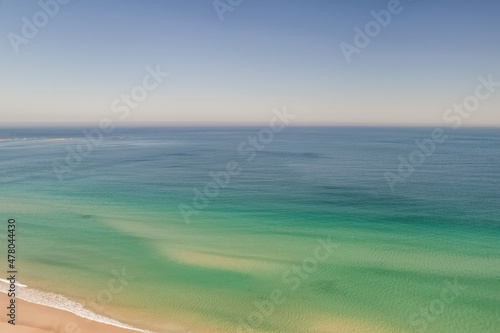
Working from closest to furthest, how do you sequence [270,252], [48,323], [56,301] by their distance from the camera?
1. [48,323]
2. [56,301]
3. [270,252]

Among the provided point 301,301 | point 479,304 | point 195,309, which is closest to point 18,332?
point 195,309

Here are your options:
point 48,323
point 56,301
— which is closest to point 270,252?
point 56,301

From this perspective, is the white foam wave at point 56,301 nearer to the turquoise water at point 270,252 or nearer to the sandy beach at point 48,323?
the sandy beach at point 48,323

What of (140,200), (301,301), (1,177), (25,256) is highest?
(1,177)

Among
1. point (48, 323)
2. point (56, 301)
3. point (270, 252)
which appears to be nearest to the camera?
point (48, 323)

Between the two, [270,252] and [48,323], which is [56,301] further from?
[270,252]

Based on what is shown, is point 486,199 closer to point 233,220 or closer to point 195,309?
point 233,220
